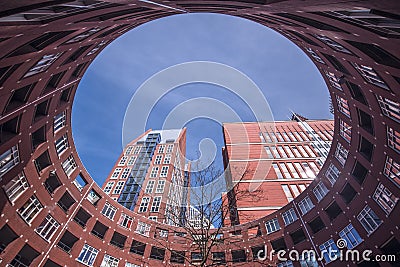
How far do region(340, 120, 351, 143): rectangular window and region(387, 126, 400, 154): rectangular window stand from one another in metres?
5.11

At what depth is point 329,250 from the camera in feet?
75.5

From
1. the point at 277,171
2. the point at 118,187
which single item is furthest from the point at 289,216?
the point at 118,187

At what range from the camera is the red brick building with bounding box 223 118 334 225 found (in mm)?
41438

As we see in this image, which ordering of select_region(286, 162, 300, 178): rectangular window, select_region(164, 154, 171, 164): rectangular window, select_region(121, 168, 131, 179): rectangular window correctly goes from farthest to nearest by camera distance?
1. select_region(164, 154, 171, 164): rectangular window
2. select_region(121, 168, 131, 179): rectangular window
3. select_region(286, 162, 300, 178): rectangular window

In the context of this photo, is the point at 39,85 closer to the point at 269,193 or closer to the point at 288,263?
the point at 288,263

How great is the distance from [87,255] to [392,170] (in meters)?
32.9

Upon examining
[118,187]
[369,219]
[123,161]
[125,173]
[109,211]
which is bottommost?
[369,219]

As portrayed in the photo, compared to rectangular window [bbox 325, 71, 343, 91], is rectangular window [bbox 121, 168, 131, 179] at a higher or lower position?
higher

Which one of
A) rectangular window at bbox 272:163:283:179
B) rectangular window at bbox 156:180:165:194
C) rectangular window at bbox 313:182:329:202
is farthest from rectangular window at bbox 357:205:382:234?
rectangular window at bbox 156:180:165:194

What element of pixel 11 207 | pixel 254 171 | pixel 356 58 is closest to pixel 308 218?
pixel 356 58

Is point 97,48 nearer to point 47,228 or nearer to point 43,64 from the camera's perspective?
point 43,64

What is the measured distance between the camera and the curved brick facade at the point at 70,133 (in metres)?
12.5

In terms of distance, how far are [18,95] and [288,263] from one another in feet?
111

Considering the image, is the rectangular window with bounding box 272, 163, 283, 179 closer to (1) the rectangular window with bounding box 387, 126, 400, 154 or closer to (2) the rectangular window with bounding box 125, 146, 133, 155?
(1) the rectangular window with bounding box 387, 126, 400, 154
